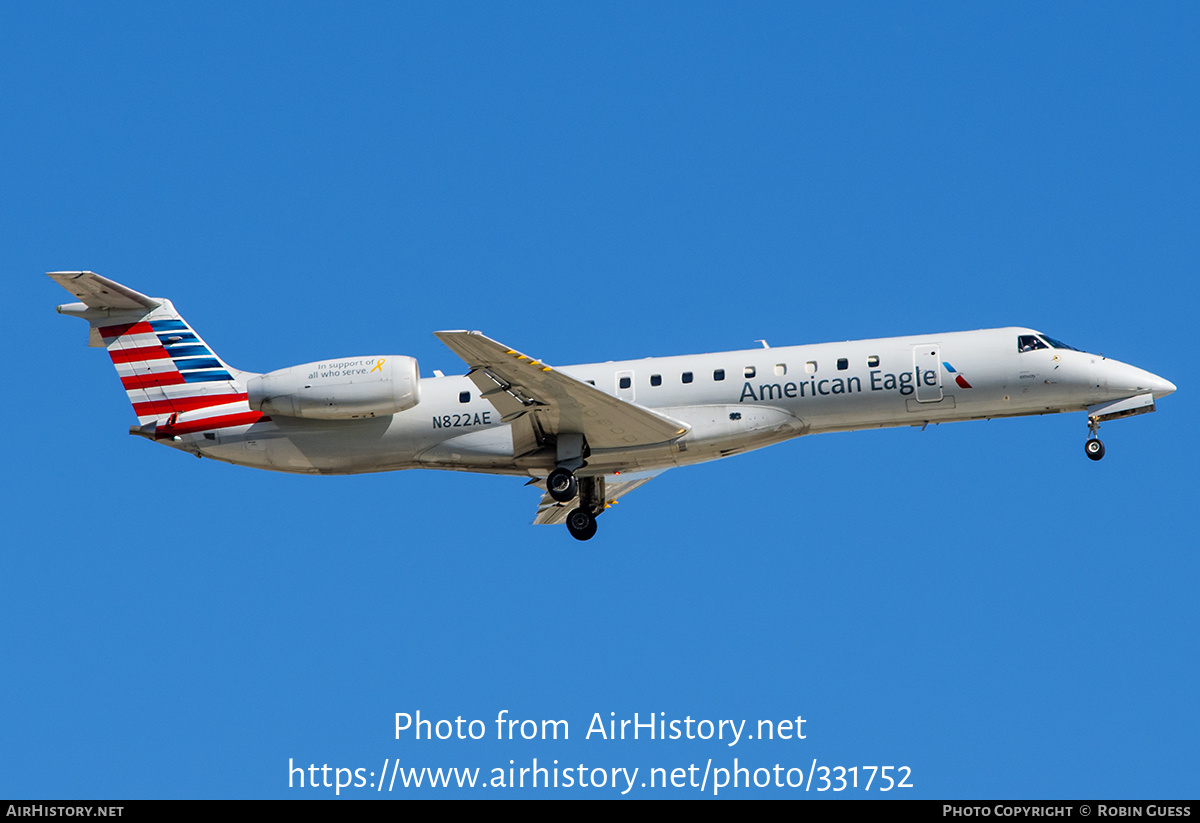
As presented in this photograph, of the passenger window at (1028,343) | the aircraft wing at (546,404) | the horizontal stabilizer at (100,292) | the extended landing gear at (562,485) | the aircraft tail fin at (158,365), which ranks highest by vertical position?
the horizontal stabilizer at (100,292)

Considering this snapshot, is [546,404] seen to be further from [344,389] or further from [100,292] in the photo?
[100,292]

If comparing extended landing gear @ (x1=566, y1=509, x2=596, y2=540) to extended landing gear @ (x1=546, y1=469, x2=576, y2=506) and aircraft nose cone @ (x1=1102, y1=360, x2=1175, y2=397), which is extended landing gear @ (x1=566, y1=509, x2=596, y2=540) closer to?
extended landing gear @ (x1=546, y1=469, x2=576, y2=506)

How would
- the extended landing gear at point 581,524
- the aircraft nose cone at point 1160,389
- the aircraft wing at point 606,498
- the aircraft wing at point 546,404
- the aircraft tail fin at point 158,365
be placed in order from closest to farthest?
1. the aircraft wing at point 546,404
2. the aircraft nose cone at point 1160,389
3. the aircraft tail fin at point 158,365
4. the extended landing gear at point 581,524
5. the aircraft wing at point 606,498

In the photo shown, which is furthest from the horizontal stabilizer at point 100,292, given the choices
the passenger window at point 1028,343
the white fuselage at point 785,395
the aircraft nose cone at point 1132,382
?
the aircraft nose cone at point 1132,382

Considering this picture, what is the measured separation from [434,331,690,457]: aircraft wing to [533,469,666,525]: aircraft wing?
3130 millimetres

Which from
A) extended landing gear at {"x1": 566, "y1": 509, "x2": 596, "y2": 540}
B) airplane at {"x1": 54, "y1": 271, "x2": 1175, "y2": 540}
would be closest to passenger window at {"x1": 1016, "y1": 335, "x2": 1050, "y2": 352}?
airplane at {"x1": 54, "y1": 271, "x2": 1175, "y2": 540}

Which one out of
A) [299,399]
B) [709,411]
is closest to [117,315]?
[299,399]

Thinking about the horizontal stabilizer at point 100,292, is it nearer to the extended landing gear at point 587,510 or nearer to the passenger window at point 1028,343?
the extended landing gear at point 587,510

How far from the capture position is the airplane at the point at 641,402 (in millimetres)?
23328

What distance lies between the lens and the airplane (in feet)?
76.5

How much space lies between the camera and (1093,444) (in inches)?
928

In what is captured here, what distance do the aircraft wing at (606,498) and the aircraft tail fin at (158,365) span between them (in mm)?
6221

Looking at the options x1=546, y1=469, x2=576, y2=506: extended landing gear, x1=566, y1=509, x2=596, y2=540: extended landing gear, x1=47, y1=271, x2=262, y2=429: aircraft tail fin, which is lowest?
x1=566, y1=509, x2=596, y2=540: extended landing gear

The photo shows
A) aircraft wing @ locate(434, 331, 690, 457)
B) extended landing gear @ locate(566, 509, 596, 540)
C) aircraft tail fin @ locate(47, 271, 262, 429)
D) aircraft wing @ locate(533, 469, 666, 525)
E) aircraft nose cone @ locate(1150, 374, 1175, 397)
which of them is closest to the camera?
aircraft wing @ locate(434, 331, 690, 457)
